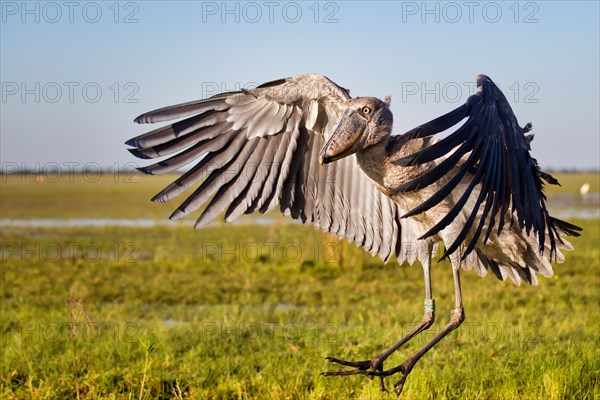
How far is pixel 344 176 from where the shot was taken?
15.2 ft

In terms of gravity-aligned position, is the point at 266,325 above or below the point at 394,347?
below

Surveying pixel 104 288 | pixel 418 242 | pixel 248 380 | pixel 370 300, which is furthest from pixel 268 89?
pixel 104 288

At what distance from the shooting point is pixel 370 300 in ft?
26.5

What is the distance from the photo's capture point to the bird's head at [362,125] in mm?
3637

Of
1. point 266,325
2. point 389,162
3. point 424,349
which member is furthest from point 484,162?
point 266,325

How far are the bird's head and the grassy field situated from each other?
61.1 inches

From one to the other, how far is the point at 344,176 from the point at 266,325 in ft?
7.64

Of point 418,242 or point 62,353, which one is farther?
point 62,353

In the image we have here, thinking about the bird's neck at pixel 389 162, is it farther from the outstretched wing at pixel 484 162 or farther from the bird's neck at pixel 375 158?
the outstretched wing at pixel 484 162

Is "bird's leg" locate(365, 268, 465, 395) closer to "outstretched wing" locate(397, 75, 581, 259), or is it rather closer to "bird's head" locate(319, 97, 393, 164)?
"outstretched wing" locate(397, 75, 581, 259)

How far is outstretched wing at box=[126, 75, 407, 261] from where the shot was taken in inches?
165

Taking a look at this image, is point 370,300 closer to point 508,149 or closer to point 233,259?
point 233,259

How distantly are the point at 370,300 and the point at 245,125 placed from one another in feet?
13.4

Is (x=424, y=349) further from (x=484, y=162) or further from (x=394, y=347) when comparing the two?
(x=484, y=162)
